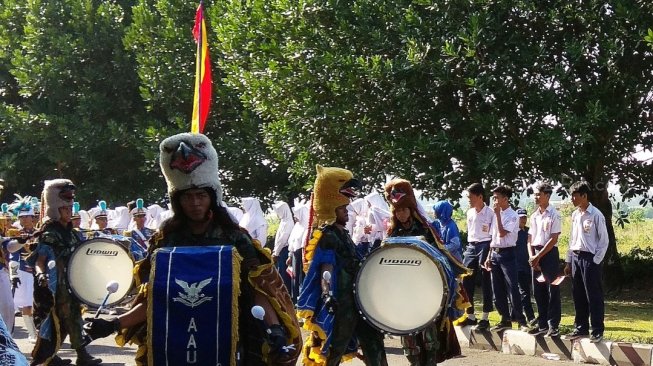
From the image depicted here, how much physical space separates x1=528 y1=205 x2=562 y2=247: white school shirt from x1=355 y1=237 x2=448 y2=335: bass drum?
4.16m

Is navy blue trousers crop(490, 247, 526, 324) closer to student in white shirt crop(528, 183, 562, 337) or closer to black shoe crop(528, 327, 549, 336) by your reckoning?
student in white shirt crop(528, 183, 562, 337)

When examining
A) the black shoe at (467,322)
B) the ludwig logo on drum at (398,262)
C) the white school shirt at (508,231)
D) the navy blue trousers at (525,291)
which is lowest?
the black shoe at (467,322)

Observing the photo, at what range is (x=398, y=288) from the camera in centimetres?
727

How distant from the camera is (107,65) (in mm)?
27500

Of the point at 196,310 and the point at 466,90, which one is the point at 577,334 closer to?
the point at 466,90

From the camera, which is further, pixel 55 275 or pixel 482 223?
pixel 482 223

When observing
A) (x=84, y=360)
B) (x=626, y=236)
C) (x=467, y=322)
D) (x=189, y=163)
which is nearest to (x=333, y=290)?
(x=189, y=163)

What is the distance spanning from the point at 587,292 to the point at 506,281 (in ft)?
5.62

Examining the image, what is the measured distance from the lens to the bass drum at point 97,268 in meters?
8.80

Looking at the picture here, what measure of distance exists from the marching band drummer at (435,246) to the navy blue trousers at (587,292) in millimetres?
2442

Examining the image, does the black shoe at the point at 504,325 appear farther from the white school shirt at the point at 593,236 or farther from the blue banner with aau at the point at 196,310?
the blue banner with aau at the point at 196,310

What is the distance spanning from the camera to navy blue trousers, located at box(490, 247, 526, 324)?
11578 millimetres

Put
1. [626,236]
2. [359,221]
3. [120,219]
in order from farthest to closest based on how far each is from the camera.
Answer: [626,236] → [120,219] → [359,221]

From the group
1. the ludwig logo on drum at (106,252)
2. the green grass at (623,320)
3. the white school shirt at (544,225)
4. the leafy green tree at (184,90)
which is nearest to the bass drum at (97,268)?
the ludwig logo on drum at (106,252)
